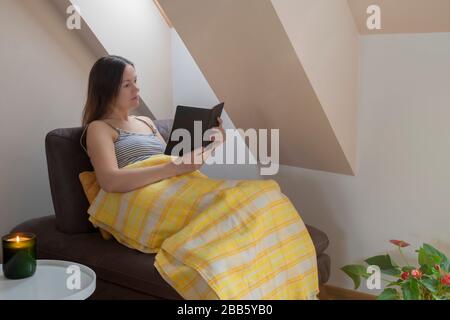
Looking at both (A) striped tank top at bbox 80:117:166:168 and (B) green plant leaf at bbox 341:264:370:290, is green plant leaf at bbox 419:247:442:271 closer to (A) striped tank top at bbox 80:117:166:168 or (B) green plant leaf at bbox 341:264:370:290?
(B) green plant leaf at bbox 341:264:370:290

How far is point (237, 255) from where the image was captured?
5.51ft

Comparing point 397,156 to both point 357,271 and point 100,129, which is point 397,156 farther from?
point 100,129

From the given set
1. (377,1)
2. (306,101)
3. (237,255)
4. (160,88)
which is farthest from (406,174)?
(160,88)

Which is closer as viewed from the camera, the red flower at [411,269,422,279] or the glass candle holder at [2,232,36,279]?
the glass candle holder at [2,232,36,279]

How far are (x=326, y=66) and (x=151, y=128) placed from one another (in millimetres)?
773

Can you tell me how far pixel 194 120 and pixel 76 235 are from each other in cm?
60

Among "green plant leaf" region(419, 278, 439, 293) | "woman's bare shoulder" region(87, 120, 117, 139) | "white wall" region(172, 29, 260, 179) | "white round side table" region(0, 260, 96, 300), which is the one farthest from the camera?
"white wall" region(172, 29, 260, 179)

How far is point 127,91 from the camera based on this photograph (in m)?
2.21

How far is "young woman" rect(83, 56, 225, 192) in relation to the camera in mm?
2004

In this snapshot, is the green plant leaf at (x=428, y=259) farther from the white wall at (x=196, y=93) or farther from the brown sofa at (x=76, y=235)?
the white wall at (x=196, y=93)

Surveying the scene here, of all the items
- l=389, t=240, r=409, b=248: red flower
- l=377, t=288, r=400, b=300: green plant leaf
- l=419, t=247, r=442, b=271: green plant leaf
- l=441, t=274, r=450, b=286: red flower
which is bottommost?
l=377, t=288, r=400, b=300: green plant leaf

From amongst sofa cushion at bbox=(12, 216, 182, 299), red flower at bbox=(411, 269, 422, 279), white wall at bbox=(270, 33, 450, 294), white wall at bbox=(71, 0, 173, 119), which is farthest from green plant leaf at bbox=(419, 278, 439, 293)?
white wall at bbox=(71, 0, 173, 119)

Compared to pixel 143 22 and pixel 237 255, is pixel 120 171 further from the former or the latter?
pixel 143 22

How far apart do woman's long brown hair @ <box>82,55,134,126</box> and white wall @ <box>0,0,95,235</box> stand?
28 centimetres
